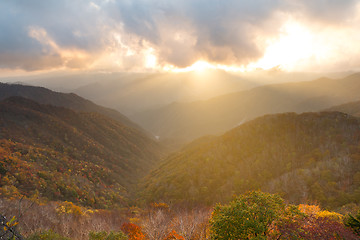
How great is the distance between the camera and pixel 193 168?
221ft

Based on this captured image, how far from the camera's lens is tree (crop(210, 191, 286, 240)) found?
A: 13.4 m

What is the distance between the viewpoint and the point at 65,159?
2510 inches

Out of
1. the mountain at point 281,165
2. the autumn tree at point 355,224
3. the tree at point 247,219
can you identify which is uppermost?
the tree at point 247,219

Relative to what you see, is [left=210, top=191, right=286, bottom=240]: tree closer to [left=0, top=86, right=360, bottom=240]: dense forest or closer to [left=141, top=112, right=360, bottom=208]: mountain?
[left=0, top=86, right=360, bottom=240]: dense forest

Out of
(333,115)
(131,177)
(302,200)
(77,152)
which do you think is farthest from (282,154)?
(77,152)

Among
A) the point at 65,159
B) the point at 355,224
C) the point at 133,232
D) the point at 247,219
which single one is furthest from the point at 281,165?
the point at 65,159

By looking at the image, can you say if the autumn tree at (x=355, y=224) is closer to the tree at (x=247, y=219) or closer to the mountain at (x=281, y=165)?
the tree at (x=247, y=219)

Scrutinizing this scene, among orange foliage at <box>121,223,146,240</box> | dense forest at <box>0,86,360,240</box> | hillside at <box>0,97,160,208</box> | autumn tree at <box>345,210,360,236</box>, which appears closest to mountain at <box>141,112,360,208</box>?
dense forest at <box>0,86,360,240</box>

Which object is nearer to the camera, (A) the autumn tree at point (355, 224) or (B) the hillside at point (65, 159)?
(A) the autumn tree at point (355, 224)

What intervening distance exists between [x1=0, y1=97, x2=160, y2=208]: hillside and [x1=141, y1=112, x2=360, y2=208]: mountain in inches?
694

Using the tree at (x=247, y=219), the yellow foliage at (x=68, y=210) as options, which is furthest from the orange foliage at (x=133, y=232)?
the tree at (x=247, y=219)

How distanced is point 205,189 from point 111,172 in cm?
3955

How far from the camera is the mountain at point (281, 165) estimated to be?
4338 centimetres

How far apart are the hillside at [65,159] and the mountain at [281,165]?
1763 centimetres
